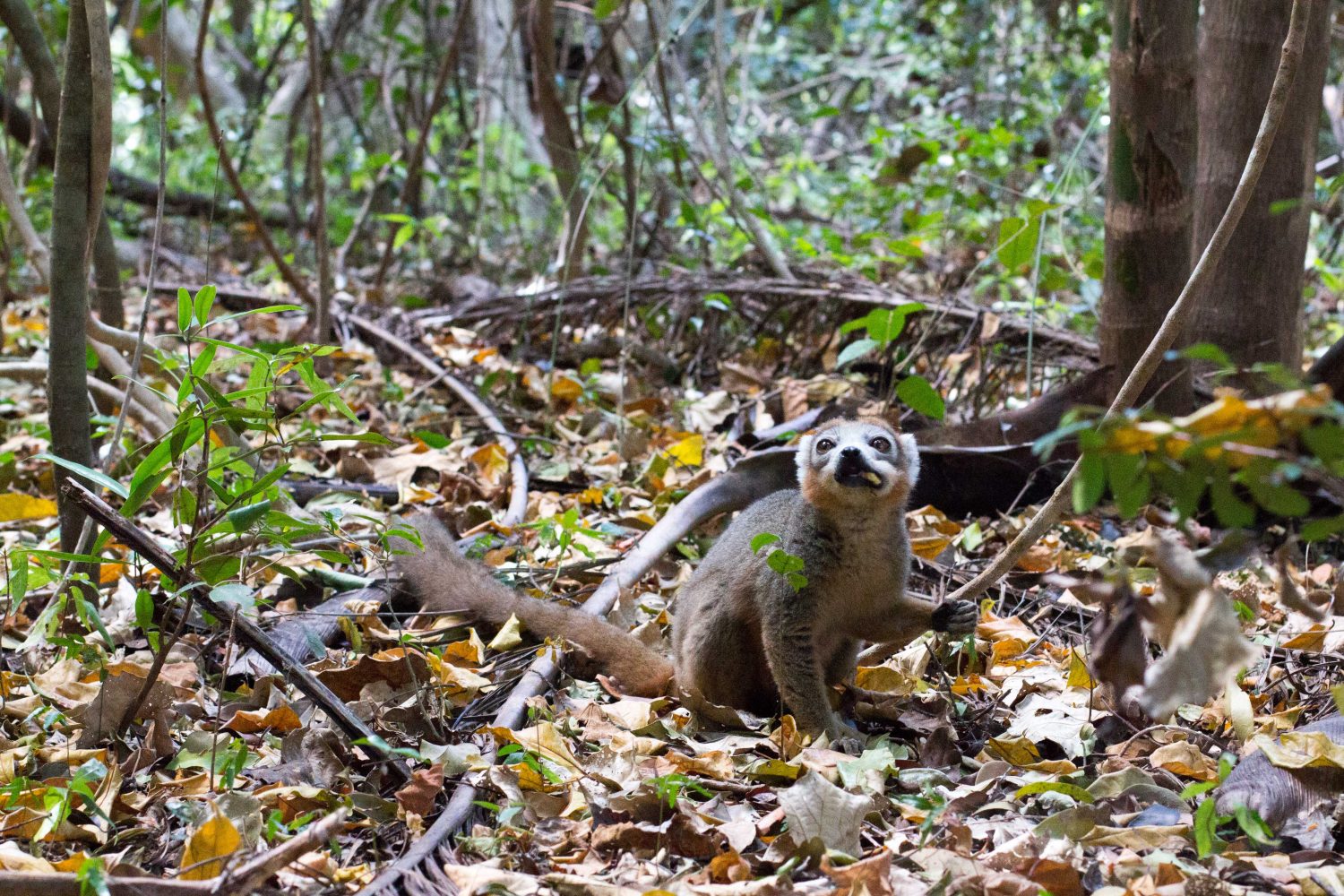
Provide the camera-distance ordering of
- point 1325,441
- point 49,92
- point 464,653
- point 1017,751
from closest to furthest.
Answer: point 1325,441
point 1017,751
point 464,653
point 49,92

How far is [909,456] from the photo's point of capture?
3.92 meters

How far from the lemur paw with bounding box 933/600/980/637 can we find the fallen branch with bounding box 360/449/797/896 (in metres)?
1.12

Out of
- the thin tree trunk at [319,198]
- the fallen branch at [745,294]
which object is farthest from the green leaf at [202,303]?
the thin tree trunk at [319,198]

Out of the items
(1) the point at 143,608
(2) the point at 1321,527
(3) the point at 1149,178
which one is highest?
(3) the point at 1149,178

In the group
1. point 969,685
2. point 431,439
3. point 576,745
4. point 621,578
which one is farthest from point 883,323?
point 576,745

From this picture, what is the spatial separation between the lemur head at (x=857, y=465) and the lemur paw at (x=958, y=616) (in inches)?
15.2

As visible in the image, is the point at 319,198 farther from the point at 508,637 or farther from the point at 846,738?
the point at 846,738

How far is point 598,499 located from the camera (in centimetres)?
498

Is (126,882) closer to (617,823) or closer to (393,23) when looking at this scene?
(617,823)

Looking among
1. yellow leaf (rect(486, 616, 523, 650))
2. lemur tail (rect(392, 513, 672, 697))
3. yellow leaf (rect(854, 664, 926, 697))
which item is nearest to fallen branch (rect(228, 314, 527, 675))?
lemur tail (rect(392, 513, 672, 697))

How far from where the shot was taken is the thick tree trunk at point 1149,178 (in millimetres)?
3924

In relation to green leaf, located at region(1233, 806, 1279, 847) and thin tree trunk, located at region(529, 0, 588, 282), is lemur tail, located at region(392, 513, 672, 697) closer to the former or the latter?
green leaf, located at region(1233, 806, 1279, 847)

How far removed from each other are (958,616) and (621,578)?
123 cm

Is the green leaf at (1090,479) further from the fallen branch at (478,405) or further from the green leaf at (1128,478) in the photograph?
the fallen branch at (478,405)
